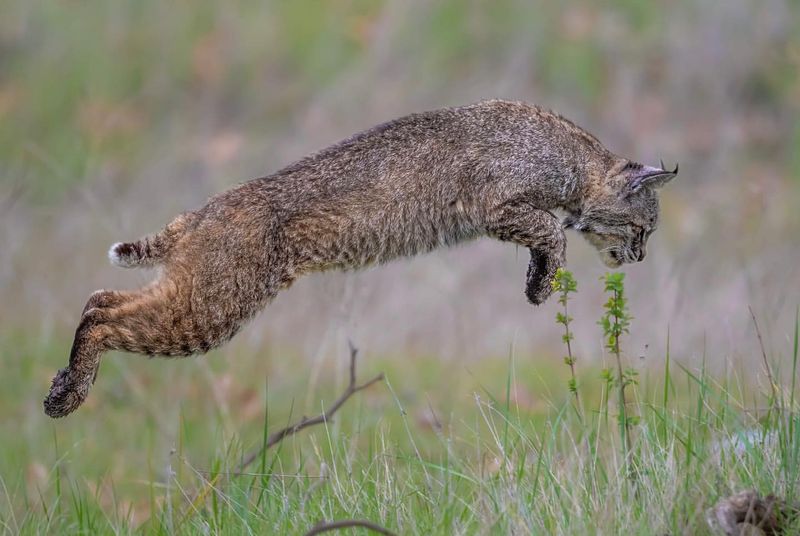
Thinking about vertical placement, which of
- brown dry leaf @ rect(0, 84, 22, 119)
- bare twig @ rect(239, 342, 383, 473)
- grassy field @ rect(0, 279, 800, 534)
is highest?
brown dry leaf @ rect(0, 84, 22, 119)

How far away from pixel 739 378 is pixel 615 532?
1.62 m

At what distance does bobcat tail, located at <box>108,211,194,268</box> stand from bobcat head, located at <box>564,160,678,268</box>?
211 cm

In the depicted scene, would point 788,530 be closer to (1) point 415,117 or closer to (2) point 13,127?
(1) point 415,117

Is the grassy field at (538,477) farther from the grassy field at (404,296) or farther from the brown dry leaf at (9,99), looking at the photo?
the brown dry leaf at (9,99)

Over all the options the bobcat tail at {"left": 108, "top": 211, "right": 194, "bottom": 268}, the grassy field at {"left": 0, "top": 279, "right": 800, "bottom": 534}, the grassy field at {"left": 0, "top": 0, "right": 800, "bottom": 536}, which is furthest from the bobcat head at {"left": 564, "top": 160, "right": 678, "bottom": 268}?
the bobcat tail at {"left": 108, "top": 211, "right": 194, "bottom": 268}

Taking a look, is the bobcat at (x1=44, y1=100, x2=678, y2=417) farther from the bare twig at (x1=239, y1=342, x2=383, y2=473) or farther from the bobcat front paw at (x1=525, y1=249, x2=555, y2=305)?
the bare twig at (x1=239, y1=342, x2=383, y2=473)

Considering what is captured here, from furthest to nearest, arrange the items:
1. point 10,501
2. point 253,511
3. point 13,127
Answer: point 13,127 → point 10,501 → point 253,511

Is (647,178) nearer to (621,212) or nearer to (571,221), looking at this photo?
(621,212)

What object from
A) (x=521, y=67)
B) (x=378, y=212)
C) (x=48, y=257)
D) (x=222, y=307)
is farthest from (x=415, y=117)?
(x=521, y=67)

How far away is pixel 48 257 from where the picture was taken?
557 inches

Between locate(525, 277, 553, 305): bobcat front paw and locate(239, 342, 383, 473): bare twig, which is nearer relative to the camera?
locate(239, 342, 383, 473): bare twig

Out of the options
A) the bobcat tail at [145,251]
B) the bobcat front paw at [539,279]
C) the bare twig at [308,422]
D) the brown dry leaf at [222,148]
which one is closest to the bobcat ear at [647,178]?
the bobcat front paw at [539,279]

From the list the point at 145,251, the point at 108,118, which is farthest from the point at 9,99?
the point at 145,251

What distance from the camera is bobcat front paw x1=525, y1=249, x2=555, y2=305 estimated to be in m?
6.71
